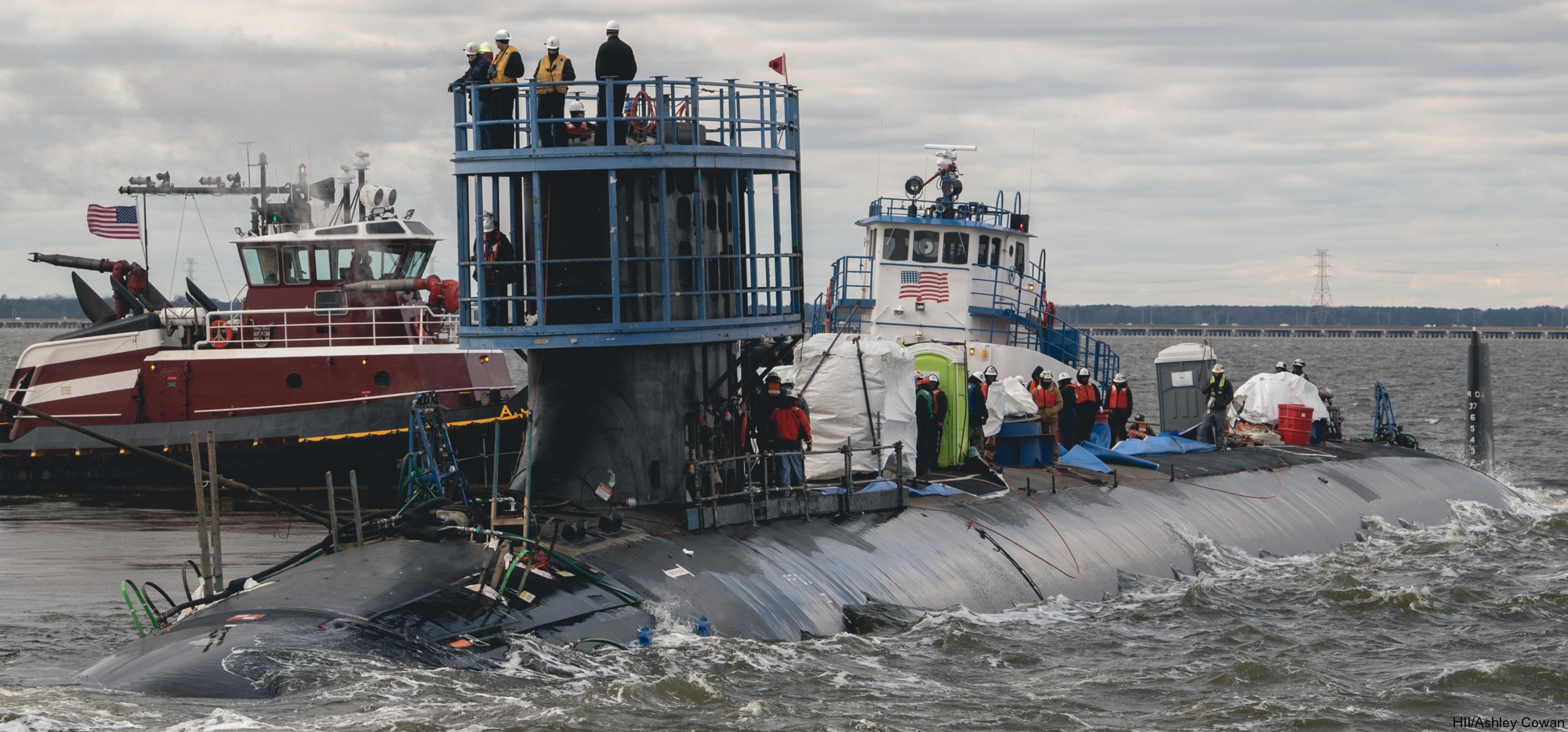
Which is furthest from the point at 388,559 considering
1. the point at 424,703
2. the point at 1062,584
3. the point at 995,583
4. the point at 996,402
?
the point at 996,402

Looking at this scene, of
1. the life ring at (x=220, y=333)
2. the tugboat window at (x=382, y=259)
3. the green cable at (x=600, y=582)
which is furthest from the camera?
the tugboat window at (x=382, y=259)

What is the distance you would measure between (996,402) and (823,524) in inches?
286

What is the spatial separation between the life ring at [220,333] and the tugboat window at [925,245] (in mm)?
16630

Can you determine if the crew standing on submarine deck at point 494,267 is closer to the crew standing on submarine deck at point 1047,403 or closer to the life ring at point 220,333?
the crew standing on submarine deck at point 1047,403

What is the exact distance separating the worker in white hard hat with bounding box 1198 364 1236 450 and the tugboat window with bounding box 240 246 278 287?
824 inches

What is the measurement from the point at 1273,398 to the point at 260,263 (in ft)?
73.9

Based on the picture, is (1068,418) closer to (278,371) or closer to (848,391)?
(848,391)

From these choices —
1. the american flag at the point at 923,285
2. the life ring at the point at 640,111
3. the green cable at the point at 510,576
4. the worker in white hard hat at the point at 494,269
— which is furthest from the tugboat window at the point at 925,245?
the green cable at the point at 510,576

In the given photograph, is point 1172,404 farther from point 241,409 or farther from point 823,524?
point 241,409

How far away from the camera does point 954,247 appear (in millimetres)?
43062

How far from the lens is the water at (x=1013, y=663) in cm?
1245

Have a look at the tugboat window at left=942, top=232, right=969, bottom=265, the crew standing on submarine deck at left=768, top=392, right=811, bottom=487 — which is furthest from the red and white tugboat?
the crew standing on submarine deck at left=768, top=392, right=811, bottom=487

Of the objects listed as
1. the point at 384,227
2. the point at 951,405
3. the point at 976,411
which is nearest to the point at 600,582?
the point at 951,405

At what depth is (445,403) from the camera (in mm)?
38438
